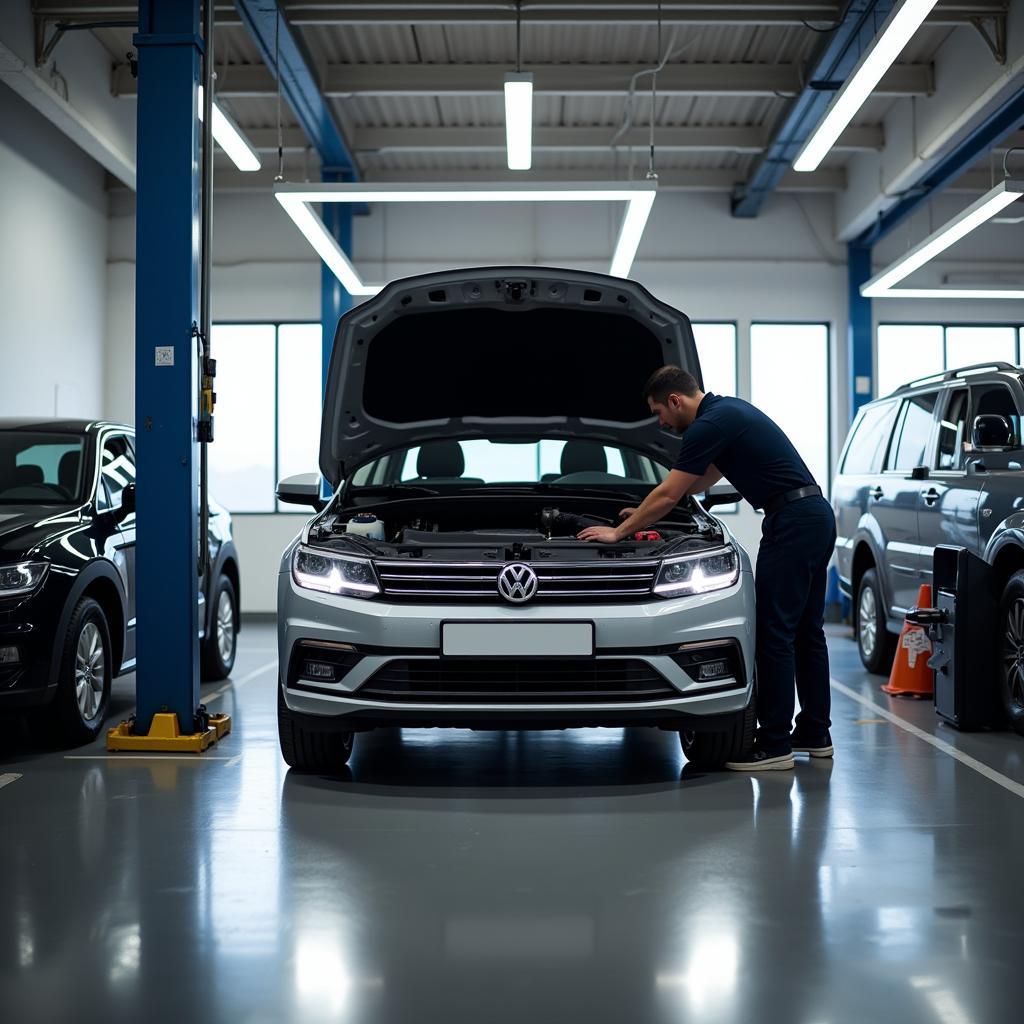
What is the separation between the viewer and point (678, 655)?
4.15 metres

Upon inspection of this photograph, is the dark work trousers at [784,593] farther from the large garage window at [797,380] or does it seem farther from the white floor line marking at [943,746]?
the large garage window at [797,380]

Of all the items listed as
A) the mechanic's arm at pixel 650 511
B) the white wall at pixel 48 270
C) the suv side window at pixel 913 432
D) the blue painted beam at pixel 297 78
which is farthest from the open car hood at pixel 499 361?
the white wall at pixel 48 270

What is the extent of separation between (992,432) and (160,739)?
13.8 ft

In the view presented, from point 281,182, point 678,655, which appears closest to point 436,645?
point 678,655

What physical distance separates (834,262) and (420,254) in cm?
503

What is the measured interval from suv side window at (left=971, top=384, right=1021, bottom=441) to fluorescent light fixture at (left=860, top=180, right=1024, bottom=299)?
9.64 ft

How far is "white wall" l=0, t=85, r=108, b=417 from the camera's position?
10.5 metres

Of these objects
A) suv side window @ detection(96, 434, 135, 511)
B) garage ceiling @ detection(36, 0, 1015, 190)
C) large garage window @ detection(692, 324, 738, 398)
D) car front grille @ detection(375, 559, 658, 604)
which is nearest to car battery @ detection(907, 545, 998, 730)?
car front grille @ detection(375, 559, 658, 604)

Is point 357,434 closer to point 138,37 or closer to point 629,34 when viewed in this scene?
point 138,37

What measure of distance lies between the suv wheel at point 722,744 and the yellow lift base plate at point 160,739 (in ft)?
7.38

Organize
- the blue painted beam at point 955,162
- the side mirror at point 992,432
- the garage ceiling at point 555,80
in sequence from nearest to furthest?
the side mirror at point 992,432, the garage ceiling at point 555,80, the blue painted beam at point 955,162

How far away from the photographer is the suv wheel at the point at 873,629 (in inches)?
313

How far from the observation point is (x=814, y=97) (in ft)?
32.9

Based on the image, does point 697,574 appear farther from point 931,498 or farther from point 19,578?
point 931,498
